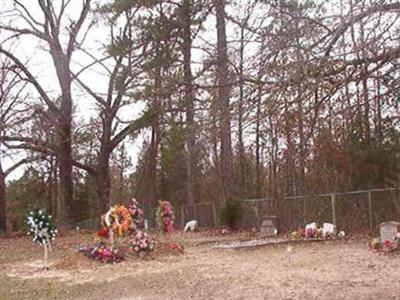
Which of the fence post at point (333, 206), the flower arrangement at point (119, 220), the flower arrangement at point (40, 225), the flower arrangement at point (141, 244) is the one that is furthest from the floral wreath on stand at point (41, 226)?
the fence post at point (333, 206)

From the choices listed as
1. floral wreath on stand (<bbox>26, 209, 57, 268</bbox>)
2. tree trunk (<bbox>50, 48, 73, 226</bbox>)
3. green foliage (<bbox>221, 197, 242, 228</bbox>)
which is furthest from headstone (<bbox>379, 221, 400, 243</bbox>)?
tree trunk (<bbox>50, 48, 73, 226</bbox>)

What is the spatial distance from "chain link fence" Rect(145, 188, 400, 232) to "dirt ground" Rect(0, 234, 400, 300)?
300 centimetres

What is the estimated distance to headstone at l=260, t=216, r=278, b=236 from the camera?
19.0 m

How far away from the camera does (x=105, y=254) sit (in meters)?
13.0

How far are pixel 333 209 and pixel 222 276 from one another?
8.50 metres

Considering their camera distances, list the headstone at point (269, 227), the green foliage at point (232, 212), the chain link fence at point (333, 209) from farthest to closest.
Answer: the green foliage at point (232, 212), the headstone at point (269, 227), the chain link fence at point (333, 209)

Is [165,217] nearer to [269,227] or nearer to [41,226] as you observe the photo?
[41,226]

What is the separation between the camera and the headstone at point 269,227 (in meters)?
19.0

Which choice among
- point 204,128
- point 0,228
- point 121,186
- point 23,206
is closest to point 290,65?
point 204,128

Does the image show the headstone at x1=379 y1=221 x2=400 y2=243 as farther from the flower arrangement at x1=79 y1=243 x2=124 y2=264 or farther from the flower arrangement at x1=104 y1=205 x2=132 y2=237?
the flower arrangement at x1=104 y1=205 x2=132 y2=237

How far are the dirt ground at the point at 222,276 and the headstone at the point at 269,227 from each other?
170 inches

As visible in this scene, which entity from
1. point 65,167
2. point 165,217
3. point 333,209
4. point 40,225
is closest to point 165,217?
point 165,217

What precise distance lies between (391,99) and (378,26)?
1.18 meters

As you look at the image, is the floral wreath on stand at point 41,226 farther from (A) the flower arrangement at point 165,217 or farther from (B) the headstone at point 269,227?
(B) the headstone at point 269,227
